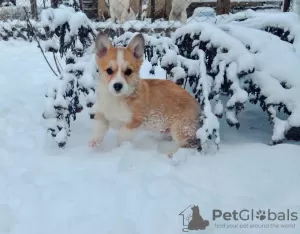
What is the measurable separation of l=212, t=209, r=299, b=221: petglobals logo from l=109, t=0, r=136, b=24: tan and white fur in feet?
21.7

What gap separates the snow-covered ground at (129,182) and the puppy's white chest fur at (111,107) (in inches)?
9.1

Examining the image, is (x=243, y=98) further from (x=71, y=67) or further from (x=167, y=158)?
(x=71, y=67)

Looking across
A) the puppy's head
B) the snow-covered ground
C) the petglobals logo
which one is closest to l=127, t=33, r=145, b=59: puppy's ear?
the puppy's head

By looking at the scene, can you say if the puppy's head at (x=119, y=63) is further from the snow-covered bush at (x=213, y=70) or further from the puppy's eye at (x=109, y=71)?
the snow-covered bush at (x=213, y=70)

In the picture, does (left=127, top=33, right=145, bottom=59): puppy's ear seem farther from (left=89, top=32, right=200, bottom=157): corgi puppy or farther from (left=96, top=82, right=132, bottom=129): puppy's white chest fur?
(left=96, top=82, right=132, bottom=129): puppy's white chest fur

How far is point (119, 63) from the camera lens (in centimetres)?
278

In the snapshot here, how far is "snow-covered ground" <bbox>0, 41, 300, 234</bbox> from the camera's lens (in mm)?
1967

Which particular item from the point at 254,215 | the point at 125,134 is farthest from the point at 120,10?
the point at 254,215

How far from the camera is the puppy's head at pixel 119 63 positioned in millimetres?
2756

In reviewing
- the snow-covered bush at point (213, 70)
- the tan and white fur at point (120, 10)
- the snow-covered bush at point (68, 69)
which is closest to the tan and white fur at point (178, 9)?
the tan and white fur at point (120, 10)

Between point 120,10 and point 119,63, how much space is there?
18.7ft

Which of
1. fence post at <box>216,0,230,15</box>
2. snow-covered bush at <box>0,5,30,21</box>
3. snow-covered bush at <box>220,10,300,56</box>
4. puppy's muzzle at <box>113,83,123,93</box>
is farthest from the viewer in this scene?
snow-covered bush at <box>0,5,30,21</box>

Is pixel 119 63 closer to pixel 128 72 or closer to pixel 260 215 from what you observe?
pixel 128 72

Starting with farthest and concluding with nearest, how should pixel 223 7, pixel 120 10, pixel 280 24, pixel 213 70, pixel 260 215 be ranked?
pixel 120 10 < pixel 223 7 < pixel 280 24 < pixel 213 70 < pixel 260 215
